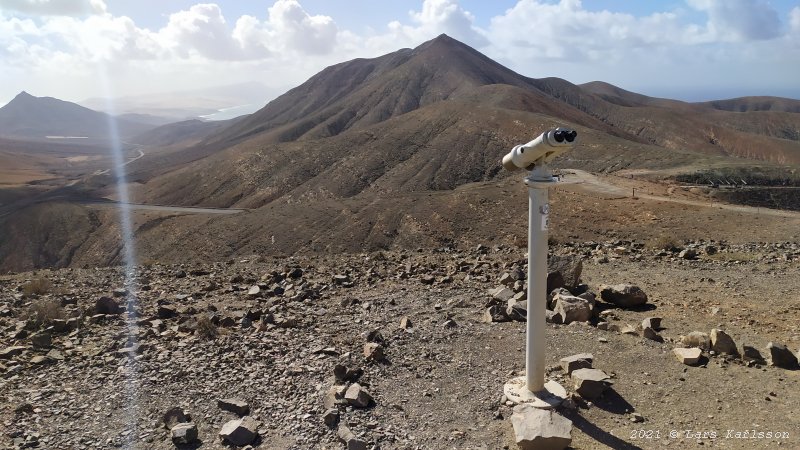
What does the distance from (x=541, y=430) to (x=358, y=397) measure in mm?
2330

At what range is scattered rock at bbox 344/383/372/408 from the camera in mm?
7036

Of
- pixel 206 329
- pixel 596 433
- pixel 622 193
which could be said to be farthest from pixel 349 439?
pixel 622 193

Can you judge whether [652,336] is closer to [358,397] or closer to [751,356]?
[751,356]

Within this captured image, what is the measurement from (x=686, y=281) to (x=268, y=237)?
82.2ft

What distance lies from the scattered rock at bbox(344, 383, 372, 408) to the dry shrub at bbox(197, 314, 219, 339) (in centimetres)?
388

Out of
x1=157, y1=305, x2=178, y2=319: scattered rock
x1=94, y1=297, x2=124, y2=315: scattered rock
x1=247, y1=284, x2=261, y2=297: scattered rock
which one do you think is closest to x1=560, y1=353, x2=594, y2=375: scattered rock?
x1=247, y1=284, x2=261, y2=297: scattered rock

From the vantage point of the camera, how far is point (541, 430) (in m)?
5.87

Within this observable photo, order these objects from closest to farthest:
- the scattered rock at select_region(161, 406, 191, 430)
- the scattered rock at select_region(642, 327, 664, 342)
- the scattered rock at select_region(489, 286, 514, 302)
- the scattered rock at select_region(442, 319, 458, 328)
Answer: the scattered rock at select_region(161, 406, 191, 430), the scattered rock at select_region(642, 327, 664, 342), the scattered rock at select_region(442, 319, 458, 328), the scattered rock at select_region(489, 286, 514, 302)

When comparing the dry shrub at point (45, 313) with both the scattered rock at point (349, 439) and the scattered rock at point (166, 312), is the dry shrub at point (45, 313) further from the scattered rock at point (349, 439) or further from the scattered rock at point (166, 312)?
the scattered rock at point (349, 439)

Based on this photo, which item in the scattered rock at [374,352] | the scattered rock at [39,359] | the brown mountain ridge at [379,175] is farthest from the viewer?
the brown mountain ridge at [379,175]

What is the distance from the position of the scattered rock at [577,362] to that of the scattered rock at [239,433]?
410 cm

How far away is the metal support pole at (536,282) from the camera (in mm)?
6238

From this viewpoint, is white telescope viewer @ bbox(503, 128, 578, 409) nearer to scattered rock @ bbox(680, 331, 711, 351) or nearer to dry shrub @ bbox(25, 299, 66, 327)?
scattered rock @ bbox(680, 331, 711, 351)

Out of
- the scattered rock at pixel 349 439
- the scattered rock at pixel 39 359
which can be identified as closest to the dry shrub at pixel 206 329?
the scattered rock at pixel 39 359
